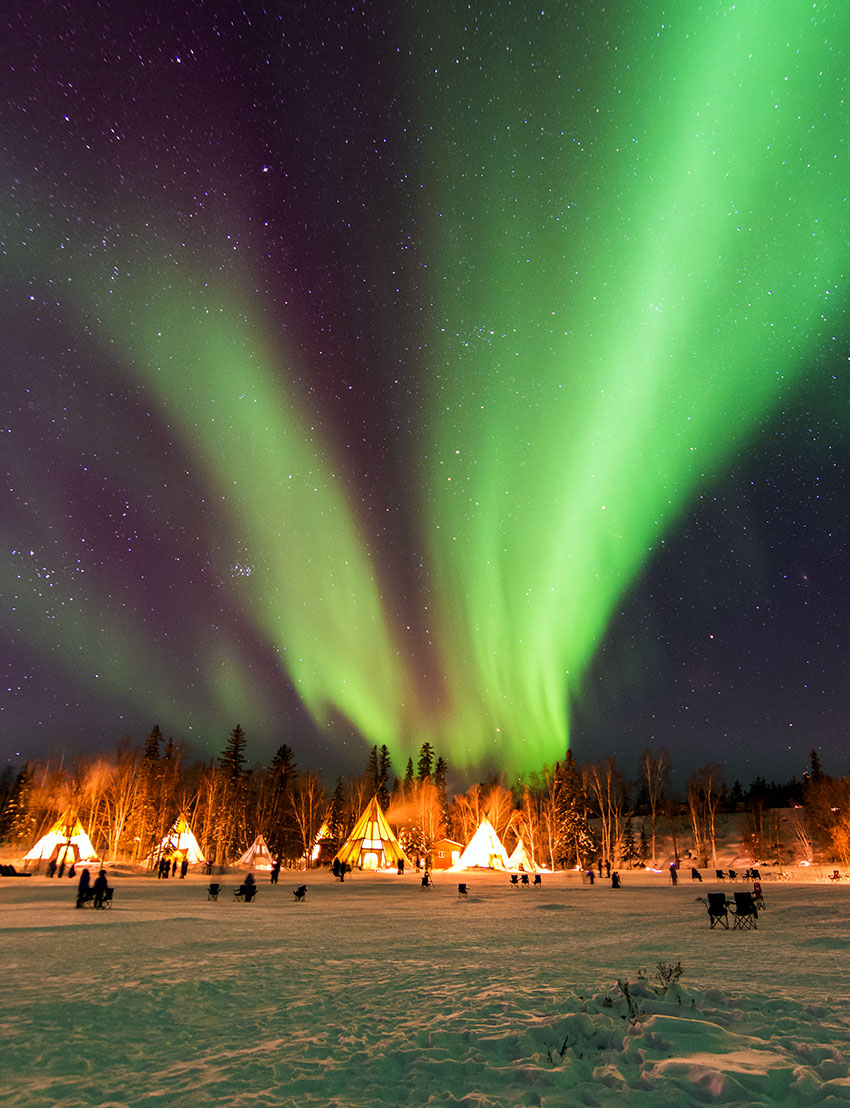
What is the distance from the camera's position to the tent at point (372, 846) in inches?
1901

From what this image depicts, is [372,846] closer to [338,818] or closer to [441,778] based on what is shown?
[338,818]

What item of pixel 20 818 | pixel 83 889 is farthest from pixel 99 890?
pixel 20 818

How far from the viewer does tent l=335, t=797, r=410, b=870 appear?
4828 cm

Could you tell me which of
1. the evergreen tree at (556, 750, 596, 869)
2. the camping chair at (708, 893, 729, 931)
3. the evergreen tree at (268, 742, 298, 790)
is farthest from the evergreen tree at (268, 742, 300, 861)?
the camping chair at (708, 893, 729, 931)

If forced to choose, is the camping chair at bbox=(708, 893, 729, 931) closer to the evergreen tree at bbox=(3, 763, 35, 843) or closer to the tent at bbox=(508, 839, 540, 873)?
the tent at bbox=(508, 839, 540, 873)

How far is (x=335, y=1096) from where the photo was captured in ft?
16.0

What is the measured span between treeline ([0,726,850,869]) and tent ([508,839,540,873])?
3014mm

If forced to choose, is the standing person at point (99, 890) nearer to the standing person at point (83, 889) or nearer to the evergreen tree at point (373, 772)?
the standing person at point (83, 889)

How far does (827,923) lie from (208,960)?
16.1 metres

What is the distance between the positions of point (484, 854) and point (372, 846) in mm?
13689

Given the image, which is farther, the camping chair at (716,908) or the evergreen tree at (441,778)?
the evergreen tree at (441,778)

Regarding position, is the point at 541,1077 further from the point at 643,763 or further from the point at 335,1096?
the point at 643,763

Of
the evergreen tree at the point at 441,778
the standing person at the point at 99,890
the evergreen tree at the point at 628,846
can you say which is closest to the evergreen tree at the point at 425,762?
the evergreen tree at the point at 441,778

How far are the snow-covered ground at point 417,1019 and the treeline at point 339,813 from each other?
4505cm
